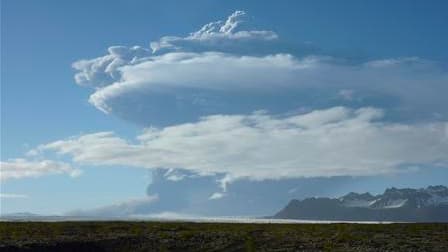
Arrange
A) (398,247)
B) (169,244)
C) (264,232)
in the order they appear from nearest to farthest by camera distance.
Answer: (398,247) → (169,244) → (264,232)

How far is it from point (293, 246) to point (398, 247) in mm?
11857

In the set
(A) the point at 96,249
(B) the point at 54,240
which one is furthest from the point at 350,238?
(B) the point at 54,240

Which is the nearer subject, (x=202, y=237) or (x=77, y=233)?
(x=202, y=237)

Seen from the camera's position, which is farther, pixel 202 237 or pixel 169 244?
pixel 202 237

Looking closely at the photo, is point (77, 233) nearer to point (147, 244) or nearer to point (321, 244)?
point (147, 244)

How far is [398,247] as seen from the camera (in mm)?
74750

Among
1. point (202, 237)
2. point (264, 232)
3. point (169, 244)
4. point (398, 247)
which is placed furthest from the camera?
point (264, 232)

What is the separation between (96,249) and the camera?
77.2 meters

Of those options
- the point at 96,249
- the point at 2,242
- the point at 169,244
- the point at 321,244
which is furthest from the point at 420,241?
the point at 2,242

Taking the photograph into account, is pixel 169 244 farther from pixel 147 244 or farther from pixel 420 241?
pixel 420 241

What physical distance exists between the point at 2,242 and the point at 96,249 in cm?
1138

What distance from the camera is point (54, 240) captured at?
81062 millimetres

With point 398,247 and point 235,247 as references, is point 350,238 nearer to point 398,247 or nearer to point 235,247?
point 398,247

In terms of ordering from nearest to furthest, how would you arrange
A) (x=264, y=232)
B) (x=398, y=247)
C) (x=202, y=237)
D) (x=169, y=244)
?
(x=398, y=247) < (x=169, y=244) < (x=202, y=237) < (x=264, y=232)
